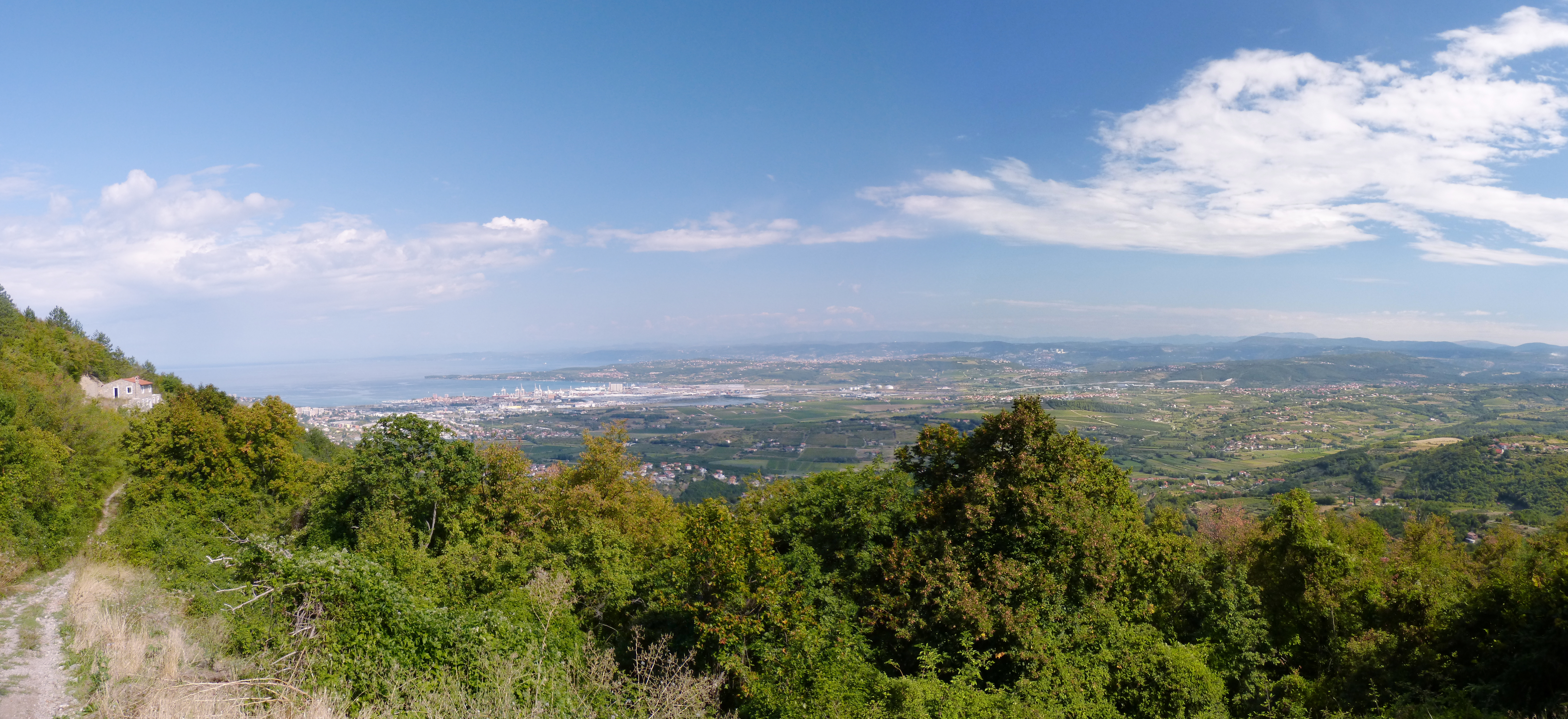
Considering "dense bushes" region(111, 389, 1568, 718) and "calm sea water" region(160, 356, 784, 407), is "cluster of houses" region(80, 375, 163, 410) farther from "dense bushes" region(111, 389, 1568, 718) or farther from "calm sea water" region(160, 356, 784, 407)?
"calm sea water" region(160, 356, 784, 407)

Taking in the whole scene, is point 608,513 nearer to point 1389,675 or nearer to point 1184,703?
point 1184,703

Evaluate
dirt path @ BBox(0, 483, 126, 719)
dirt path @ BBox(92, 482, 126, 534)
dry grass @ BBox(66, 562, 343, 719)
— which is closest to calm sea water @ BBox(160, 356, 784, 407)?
dirt path @ BBox(92, 482, 126, 534)

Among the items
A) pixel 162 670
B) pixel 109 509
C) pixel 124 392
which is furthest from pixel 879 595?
pixel 124 392

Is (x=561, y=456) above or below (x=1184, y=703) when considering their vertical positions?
below

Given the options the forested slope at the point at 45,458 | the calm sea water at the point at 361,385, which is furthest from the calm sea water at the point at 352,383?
the forested slope at the point at 45,458

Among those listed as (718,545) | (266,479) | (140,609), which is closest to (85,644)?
(140,609)

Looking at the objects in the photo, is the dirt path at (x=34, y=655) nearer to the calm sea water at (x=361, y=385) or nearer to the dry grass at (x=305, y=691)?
the dry grass at (x=305, y=691)

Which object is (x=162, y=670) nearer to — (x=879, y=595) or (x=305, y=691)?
(x=305, y=691)
